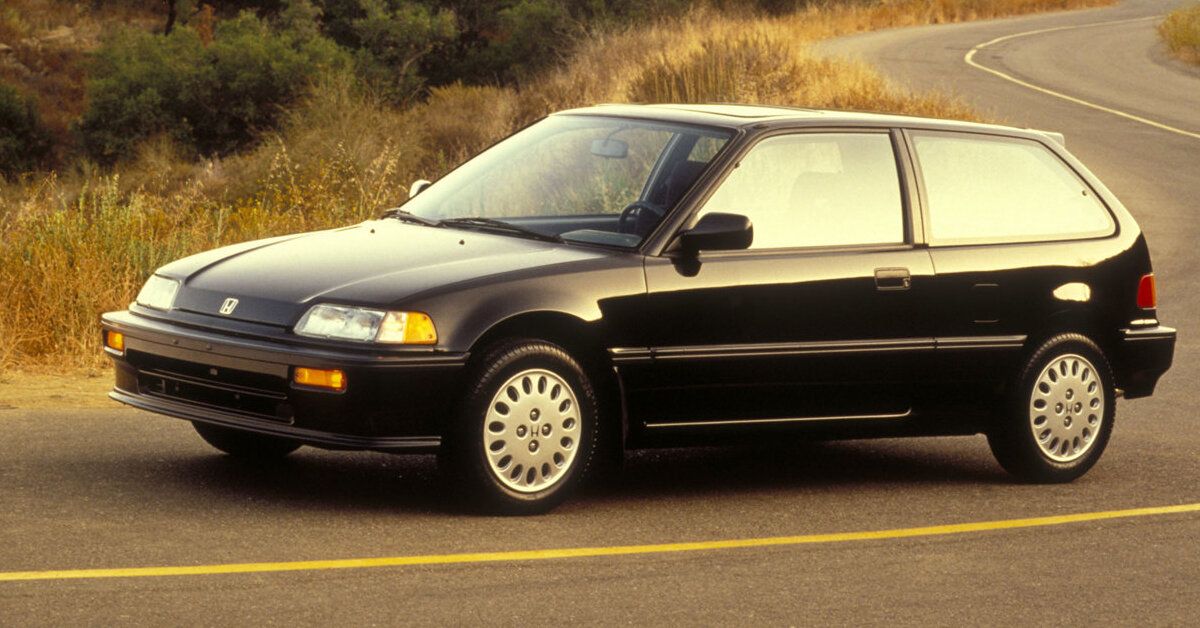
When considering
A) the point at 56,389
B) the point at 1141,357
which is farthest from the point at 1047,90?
the point at 56,389

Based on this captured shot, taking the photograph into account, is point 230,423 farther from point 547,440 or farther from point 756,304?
point 756,304

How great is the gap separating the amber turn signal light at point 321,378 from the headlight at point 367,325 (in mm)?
150

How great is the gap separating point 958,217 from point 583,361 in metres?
2.00

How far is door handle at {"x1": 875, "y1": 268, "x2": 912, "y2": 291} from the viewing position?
26.8 feet

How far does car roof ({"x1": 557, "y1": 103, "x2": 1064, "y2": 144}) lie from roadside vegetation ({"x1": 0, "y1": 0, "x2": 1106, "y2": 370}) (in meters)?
4.37

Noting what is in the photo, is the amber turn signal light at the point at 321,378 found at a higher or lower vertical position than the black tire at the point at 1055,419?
Answer: higher

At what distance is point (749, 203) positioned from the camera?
7.96 metres

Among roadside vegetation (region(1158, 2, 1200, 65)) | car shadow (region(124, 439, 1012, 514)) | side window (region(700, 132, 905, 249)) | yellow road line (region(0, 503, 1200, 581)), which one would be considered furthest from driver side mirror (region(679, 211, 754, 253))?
roadside vegetation (region(1158, 2, 1200, 65))

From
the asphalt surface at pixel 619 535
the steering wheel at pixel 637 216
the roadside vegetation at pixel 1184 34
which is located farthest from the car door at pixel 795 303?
the roadside vegetation at pixel 1184 34

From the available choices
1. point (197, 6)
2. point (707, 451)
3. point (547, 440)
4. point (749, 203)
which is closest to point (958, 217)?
point (749, 203)

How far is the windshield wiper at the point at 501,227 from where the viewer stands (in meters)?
7.86

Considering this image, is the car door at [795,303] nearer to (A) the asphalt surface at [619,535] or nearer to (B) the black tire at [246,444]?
(A) the asphalt surface at [619,535]

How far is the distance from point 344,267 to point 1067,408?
331 centimetres

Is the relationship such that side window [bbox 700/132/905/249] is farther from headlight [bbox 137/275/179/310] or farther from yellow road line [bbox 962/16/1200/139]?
yellow road line [bbox 962/16/1200/139]
